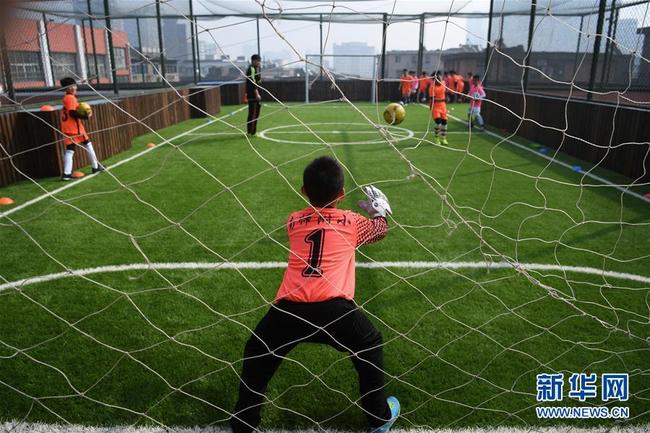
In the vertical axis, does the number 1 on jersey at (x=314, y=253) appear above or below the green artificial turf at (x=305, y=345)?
above

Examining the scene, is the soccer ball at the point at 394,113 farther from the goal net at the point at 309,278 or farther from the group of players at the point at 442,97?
the goal net at the point at 309,278

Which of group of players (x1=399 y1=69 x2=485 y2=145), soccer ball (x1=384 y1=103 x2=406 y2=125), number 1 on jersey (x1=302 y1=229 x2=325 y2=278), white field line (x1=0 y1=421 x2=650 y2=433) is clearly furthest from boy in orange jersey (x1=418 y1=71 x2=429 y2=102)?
number 1 on jersey (x1=302 y1=229 x2=325 y2=278)

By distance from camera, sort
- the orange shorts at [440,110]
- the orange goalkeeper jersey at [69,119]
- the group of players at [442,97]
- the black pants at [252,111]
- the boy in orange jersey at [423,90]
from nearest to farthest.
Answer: the group of players at [442,97], the orange goalkeeper jersey at [69,119], the orange shorts at [440,110], the black pants at [252,111], the boy in orange jersey at [423,90]

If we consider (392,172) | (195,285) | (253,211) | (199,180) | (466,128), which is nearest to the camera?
(195,285)

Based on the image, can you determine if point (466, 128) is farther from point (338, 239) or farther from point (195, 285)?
point (338, 239)

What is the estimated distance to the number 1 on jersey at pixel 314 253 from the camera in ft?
6.77

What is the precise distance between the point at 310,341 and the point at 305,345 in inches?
36.0

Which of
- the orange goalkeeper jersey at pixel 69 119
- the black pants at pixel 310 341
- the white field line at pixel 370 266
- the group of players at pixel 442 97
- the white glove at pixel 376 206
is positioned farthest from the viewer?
the orange goalkeeper jersey at pixel 69 119

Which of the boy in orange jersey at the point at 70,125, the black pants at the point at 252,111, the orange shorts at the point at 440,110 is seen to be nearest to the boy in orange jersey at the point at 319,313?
the boy in orange jersey at the point at 70,125

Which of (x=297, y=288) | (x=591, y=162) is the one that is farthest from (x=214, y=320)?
(x=591, y=162)

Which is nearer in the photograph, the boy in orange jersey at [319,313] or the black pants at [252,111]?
the boy in orange jersey at [319,313]

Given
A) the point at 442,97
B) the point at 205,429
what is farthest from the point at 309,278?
the point at 442,97

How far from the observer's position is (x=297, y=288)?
205 cm

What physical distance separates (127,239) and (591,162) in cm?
781
